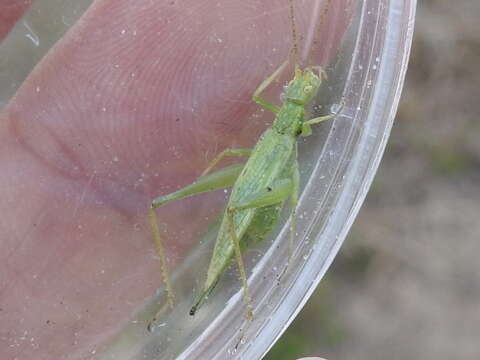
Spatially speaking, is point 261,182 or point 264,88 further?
point 264,88

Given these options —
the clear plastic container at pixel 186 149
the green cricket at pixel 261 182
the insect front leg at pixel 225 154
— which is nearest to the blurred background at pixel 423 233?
the clear plastic container at pixel 186 149

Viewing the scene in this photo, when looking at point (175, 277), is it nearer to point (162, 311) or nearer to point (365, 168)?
point (162, 311)

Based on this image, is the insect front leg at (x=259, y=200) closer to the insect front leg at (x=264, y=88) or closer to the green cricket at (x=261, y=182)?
the green cricket at (x=261, y=182)

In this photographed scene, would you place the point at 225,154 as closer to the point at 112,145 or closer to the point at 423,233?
the point at 112,145

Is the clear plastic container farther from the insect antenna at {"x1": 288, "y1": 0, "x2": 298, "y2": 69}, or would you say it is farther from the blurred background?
the blurred background

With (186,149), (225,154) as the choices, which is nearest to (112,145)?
(186,149)

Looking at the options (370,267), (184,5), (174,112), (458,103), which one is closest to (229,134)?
(174,112)
